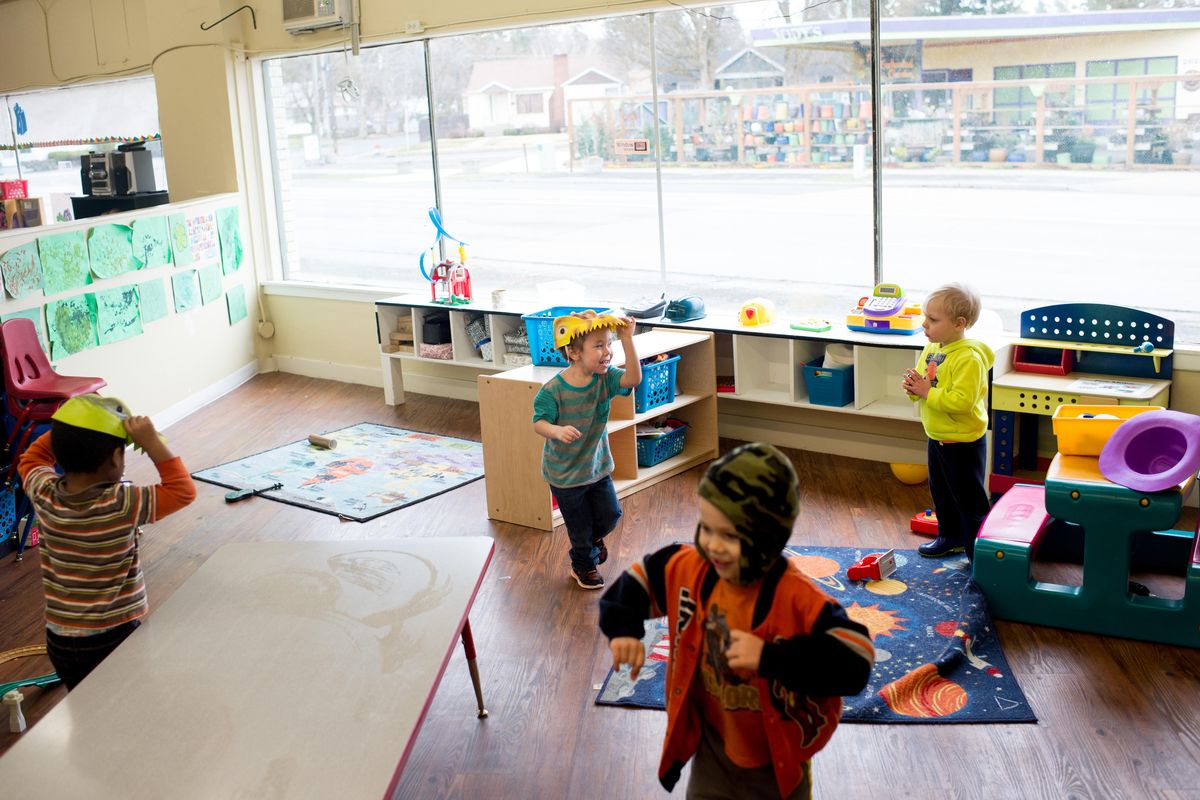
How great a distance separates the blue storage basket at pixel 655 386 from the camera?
→ 4.91 metres

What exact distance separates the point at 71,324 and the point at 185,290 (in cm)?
115

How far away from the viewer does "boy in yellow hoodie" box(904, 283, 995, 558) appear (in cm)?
384

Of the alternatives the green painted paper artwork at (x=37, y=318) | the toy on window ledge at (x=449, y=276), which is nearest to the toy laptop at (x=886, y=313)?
the toy on window ledge at (x=449, y=276)

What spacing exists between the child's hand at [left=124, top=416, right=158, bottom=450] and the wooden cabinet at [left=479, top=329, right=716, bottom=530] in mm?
2085

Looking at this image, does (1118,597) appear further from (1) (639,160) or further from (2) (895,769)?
(1) (639,160)

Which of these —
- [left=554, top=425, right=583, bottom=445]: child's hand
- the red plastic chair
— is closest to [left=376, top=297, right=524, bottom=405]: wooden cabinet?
the red plastic chair

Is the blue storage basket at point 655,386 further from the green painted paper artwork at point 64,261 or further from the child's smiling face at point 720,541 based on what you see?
the child's smiling face at point 720,541

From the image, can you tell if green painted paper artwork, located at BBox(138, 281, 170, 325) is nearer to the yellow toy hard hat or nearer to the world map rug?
the world map rug

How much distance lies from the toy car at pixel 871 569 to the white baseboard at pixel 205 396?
411 cm

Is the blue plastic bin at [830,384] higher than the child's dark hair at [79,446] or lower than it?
lower

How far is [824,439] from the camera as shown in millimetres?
5484

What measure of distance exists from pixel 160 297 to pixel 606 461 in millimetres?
3533

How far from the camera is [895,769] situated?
2.83 m

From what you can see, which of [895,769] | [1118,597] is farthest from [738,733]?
[1118,597]
